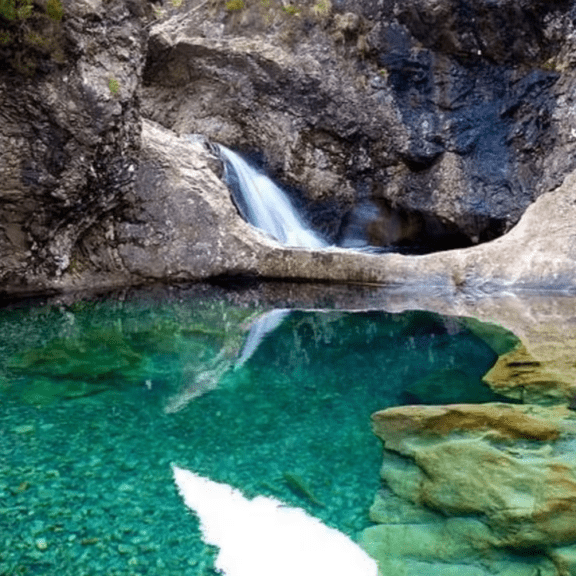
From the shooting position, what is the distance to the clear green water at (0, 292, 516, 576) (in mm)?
3811

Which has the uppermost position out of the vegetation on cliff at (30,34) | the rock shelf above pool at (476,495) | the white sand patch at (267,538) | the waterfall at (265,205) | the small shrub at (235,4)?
the small shrub at (235,4)

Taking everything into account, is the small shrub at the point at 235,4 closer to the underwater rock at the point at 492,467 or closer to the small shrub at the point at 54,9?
the small shrub at the point at 54,9

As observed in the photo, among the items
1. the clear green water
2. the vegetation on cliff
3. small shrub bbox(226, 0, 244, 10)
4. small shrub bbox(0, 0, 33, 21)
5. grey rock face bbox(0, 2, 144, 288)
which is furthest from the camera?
small shrub bbox(226, 0, 244, 10)

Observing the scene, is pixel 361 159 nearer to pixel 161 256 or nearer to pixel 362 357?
pixel 161 256

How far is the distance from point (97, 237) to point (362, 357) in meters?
7.26

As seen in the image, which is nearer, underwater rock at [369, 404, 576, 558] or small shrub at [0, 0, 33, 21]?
underwater rock at [369, 404, 576, 558]

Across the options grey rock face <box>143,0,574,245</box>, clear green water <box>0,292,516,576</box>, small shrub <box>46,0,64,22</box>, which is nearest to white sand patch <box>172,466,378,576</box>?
clear green water <box>0,292,516,576</box>

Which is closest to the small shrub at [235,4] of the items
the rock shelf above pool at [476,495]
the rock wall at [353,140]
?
the rock wall at [353,140]

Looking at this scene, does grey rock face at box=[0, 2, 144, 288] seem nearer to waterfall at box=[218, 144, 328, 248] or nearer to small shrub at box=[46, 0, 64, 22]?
small shrub at box=[46, 0, 64, 22]

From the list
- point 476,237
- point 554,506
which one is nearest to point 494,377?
point 554,506

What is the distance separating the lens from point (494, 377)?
6.80 meters

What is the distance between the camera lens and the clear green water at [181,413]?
3811 millimetres

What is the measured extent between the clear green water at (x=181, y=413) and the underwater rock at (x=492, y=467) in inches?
11.0

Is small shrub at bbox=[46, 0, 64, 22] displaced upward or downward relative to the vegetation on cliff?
upward
